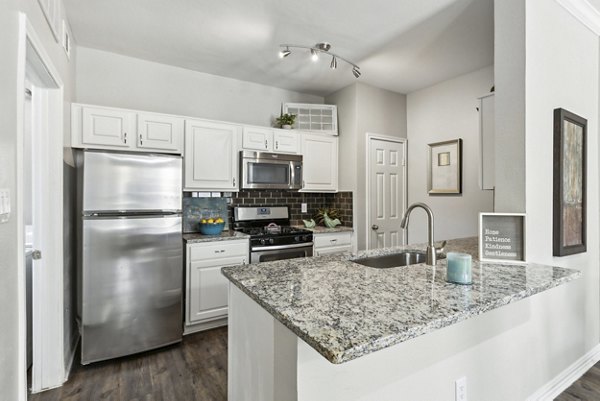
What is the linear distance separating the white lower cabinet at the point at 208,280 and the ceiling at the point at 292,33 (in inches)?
73.3

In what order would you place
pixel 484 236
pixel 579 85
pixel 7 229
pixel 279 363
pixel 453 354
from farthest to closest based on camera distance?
pixel 579 85
pixel 484 236
pixel 453 354
pixel 7 229
pixel 279 363

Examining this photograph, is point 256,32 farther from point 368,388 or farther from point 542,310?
point 542,310

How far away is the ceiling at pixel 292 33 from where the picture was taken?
89.6 inches

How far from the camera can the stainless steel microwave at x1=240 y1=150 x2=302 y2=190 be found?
3381mm

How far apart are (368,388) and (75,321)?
2673 millimetres

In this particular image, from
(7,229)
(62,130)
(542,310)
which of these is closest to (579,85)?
(542,310)

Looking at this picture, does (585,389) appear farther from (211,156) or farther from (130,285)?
(211,156)

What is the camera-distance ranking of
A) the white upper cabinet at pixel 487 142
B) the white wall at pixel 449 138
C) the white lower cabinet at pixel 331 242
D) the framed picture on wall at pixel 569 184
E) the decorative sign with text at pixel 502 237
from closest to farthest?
the decorative sign with text at pixel 502 237
the framed picture on wall at pixel 569 184
the white upper cabinet at pixel 487 142
the white wall at pixel 449 138
the white lower cabinet at pixel 331 242

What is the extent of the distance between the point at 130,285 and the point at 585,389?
130 inches

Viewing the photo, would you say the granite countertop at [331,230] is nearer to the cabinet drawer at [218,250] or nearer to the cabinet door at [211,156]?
the cabinet drawer at [218,250]

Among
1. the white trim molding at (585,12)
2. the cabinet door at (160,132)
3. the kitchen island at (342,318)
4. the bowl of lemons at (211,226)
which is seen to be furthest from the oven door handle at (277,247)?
the white trim molding at (585,12)

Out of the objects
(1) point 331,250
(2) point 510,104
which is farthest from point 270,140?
(2) point 510,104

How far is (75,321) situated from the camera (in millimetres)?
2664

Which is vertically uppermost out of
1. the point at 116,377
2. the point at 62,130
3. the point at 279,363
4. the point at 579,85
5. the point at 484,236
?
the point at 579,85
